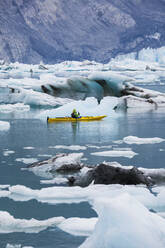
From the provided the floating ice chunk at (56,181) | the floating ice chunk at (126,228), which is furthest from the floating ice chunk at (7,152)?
the floating ice chunk at (126,228)

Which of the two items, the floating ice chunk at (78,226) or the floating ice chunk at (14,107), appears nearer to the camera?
the floating ice chunk at (78,226)

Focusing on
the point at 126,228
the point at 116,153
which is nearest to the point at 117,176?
the point at 116,153

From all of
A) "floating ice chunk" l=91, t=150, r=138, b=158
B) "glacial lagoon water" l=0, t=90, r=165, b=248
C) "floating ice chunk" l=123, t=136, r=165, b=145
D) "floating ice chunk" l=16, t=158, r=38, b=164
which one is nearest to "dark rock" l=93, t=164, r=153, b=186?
"glacial lagoon water" l=0, t=90, r=165, b=248

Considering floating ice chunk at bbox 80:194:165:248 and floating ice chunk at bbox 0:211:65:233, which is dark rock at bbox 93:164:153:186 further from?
floating ice chunk at bbox 80:194:165:248

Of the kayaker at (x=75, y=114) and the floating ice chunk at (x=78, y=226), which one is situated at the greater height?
the kayaker at (x=75, y=114)

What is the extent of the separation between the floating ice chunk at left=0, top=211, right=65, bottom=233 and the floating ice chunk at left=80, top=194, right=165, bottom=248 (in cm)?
180

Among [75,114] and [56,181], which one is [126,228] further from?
[75,114]

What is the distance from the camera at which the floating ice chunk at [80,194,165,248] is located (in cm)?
555

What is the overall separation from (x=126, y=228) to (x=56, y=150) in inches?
377

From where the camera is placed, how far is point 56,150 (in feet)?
49.7

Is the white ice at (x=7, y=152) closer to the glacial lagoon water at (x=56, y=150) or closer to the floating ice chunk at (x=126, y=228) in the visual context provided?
the glacial lagoon water at (x=56, y=150)

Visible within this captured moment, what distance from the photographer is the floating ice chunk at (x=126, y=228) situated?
5.55m

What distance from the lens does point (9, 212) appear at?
27.1 feet

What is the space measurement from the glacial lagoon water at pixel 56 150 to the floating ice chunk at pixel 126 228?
108cm
